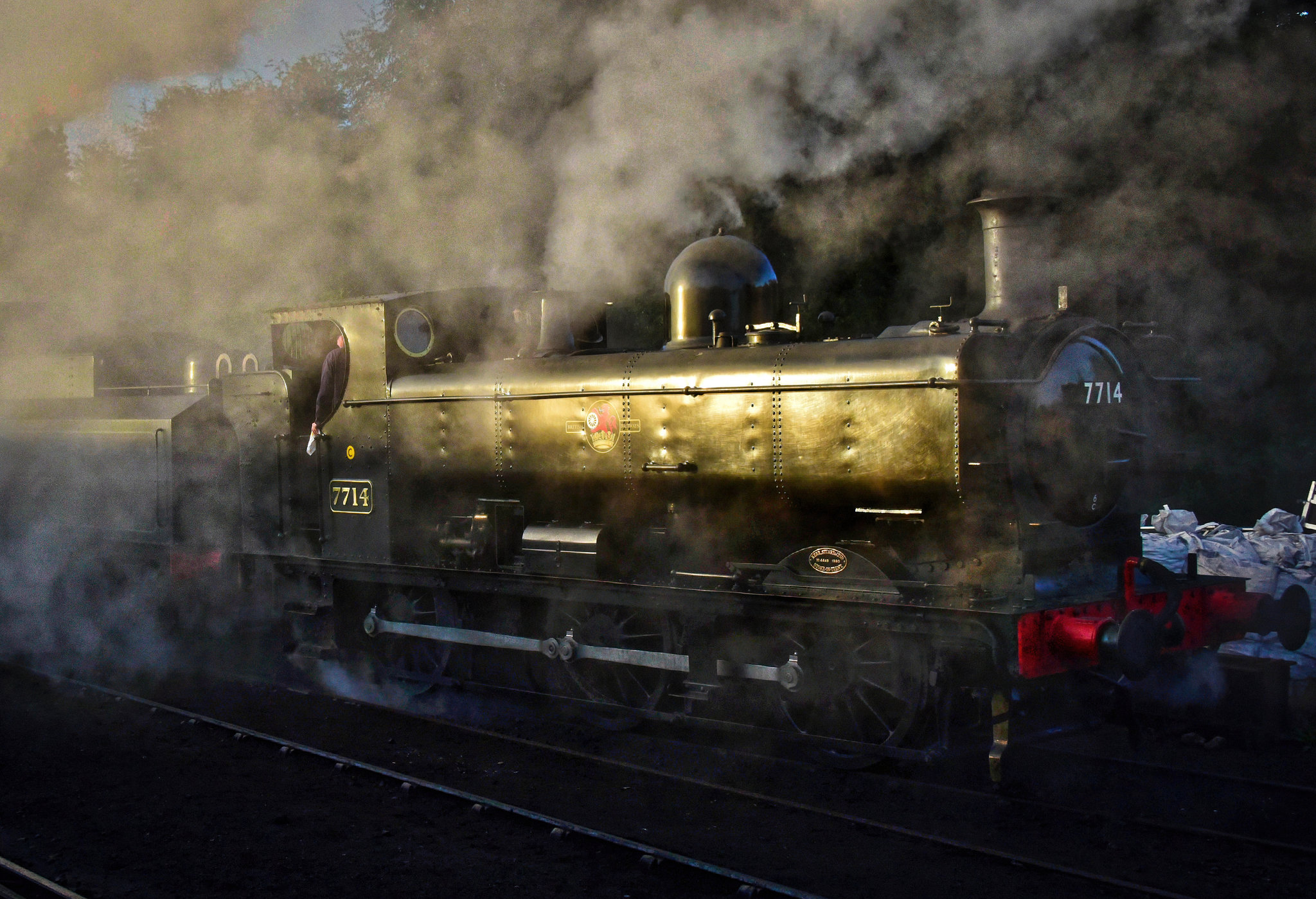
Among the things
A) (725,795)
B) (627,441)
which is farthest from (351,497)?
(725,795)

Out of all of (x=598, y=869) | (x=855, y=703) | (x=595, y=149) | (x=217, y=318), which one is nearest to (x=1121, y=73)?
(x=595, y=149)

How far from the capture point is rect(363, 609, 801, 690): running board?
565 cm

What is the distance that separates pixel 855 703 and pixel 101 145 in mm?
16093

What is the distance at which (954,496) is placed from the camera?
5.12 m

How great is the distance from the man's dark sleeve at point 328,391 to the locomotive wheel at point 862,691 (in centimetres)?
377

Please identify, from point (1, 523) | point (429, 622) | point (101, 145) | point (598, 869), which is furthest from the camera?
point (101, 145)

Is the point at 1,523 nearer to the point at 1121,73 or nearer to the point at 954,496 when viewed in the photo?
the point at 954,496

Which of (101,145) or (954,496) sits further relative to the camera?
(101,145)

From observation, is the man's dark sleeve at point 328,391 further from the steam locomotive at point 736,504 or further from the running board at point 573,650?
the running board at point 573,650

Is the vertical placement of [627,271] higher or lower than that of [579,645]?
higher

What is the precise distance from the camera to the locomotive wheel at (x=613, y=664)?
6395 mm

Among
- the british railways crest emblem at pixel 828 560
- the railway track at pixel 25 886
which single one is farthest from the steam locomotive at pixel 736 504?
the railway track at pixel 25 886

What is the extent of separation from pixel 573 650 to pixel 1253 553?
18.9 ft

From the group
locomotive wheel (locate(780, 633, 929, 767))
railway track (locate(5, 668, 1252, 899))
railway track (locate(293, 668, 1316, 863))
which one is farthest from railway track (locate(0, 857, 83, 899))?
locomotive wheel (locate(780, 633, 929, 767))
